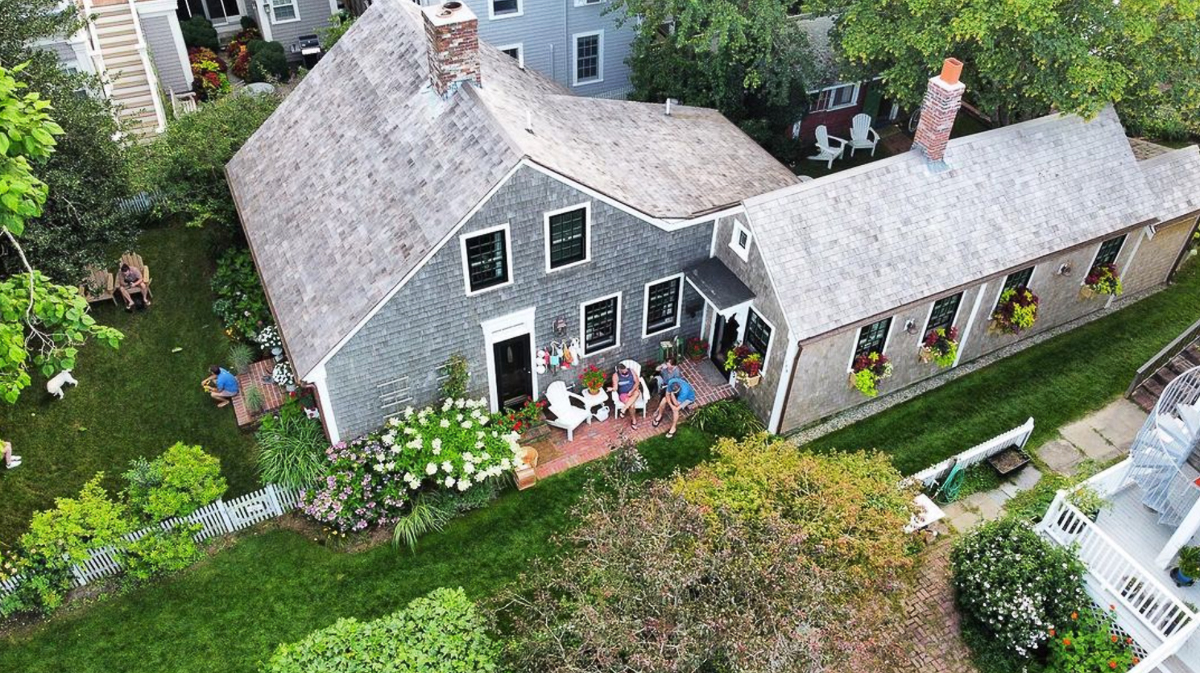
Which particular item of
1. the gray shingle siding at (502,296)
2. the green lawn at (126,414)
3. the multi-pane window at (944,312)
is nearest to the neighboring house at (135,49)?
the green lawn at (126,414)

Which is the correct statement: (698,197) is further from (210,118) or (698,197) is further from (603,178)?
(210,118)

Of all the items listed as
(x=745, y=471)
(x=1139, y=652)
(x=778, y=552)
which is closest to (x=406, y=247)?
(x=745, y=471)

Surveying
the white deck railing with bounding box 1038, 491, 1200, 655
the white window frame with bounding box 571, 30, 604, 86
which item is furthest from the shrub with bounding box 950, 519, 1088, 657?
the white window frame with bounding box 571, 30, 604, 86

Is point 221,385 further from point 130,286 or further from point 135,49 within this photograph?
point 135,49

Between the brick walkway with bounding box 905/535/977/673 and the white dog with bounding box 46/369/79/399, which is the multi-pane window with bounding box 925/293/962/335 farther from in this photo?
the white dog with bounding box 46/369/79/399

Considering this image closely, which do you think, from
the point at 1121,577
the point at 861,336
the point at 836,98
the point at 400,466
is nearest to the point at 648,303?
the point at 861,336

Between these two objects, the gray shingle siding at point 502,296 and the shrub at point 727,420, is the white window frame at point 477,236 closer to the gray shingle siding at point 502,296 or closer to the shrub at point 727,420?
the gray shingle siding at point 502,296
